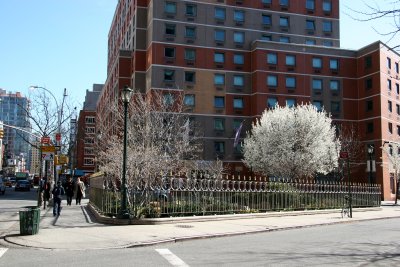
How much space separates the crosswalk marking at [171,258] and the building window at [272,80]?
164 ft

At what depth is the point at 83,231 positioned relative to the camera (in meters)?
14.7

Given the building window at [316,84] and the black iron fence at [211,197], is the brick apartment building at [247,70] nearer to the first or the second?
the building window at [316,84]

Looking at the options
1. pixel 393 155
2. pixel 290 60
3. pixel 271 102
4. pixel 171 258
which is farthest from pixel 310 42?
pixel 171 258

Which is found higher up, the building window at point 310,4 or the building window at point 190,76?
the building window at point 310,4

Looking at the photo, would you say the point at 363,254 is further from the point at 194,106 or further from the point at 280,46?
the point at 280,46

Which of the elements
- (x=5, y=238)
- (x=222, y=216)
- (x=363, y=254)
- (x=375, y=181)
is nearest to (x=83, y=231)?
(x=5, y=238)

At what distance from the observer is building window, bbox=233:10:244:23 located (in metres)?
61.9

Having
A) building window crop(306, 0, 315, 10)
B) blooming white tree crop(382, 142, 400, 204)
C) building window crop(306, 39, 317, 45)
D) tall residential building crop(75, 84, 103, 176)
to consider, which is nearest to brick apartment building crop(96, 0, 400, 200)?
blooming white tree crop(382, 142, 400, 204)

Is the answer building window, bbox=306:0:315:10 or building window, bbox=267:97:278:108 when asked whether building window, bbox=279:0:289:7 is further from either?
building window, bbox=267:97:278:108

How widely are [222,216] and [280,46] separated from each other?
4462cm

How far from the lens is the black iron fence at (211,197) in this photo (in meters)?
17.8

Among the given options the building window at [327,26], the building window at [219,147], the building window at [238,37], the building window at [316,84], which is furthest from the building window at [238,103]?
the building window at [327,26]

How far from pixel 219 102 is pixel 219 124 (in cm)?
284

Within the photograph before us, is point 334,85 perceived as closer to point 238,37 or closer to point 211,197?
point 238,37
